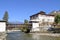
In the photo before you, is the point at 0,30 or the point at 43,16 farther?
the point at 43,16

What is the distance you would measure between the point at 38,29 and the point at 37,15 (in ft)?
92.0

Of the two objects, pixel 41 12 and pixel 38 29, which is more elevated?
pixel 41 12

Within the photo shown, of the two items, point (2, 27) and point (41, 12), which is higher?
point (41, 12)

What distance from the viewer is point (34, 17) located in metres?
103

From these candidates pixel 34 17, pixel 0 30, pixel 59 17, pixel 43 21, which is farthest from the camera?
pixel 34 17

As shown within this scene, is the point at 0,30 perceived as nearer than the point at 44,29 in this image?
Yes

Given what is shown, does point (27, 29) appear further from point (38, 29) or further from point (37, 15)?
point (37, 15)

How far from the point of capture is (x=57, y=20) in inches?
3137

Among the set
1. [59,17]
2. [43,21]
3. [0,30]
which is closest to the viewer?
[0,30]

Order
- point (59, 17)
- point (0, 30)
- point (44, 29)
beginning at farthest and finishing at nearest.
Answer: point (59, 17) < point (44, 29) < point (0, 30)

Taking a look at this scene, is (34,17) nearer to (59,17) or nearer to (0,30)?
(59,17)

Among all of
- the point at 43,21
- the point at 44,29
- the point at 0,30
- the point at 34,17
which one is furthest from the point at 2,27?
the point at 34,17

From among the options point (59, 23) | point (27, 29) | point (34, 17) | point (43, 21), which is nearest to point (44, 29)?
point (27, 29)

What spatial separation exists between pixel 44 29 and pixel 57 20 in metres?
12.3
